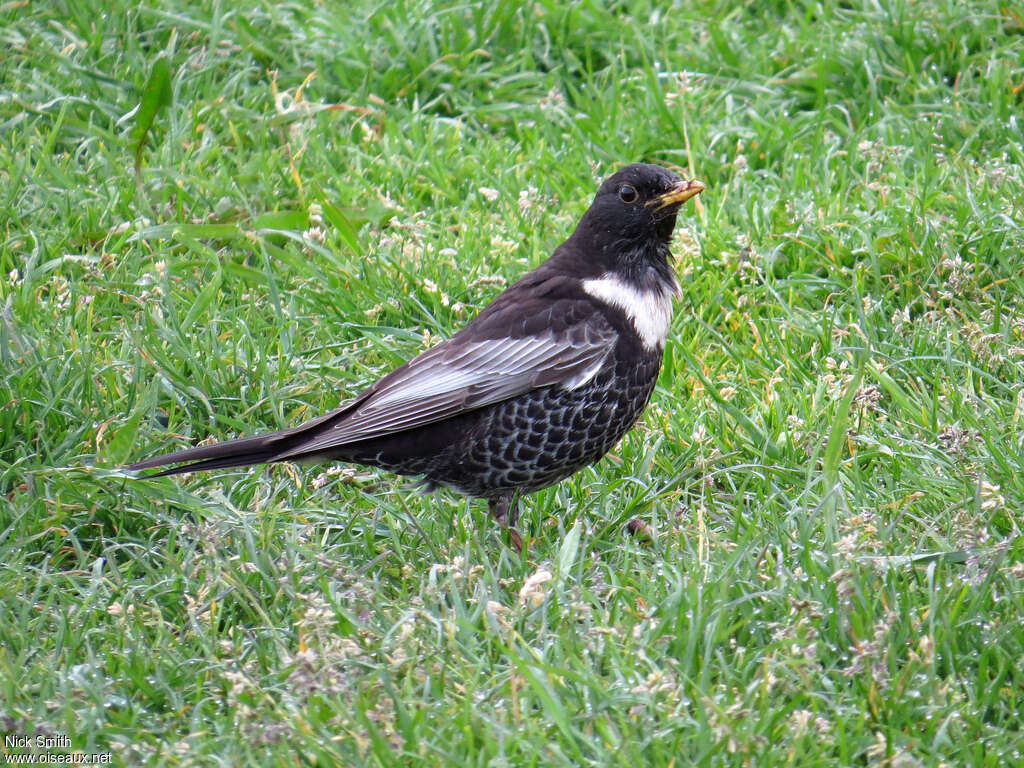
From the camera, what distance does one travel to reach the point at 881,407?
203 inches

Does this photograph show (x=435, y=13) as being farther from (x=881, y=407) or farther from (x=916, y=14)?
A: (x=881, y=407)

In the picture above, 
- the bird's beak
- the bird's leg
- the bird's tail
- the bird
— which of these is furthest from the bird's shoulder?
the bird's tail

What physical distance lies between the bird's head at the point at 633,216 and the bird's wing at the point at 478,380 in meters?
0.34

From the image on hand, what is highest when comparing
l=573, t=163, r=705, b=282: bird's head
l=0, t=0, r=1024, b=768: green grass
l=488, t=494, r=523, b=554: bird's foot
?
l=573, t=163, r=705, b=282: bird's head

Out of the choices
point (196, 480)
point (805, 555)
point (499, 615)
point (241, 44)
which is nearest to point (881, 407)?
point (805, 555)

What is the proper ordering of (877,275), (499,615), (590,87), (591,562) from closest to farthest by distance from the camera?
1. (499,615)
2. (591,562)
3. (877,275)
4. (590,87)

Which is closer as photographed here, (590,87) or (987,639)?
(987,639)

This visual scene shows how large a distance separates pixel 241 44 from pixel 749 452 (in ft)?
12.6

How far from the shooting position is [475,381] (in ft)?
15.3

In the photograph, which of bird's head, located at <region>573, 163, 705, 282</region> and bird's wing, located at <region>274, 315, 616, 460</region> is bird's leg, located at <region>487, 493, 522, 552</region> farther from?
bird's head, located at <region>573, 163, 705, 282</region>

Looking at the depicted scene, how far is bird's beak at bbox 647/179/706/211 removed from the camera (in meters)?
4.84

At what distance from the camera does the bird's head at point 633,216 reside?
16.0 feet

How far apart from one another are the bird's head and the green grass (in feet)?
2.09

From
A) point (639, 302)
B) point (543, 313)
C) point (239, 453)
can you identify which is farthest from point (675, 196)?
point (239, 453)
